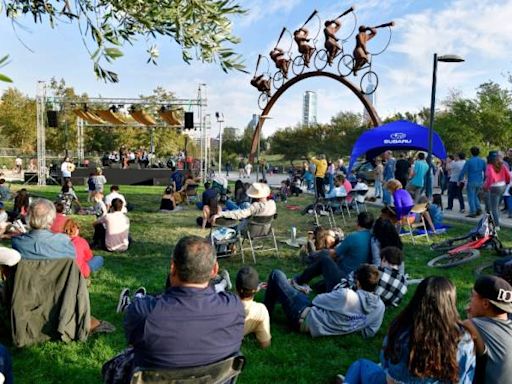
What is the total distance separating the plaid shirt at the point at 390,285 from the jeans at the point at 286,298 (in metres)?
0.75

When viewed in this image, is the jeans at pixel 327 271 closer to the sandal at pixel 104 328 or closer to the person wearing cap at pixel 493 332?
the sandal at pixel 104 328

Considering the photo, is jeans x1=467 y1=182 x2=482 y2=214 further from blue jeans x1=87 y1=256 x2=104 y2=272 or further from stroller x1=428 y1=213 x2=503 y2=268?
blue jeans x1=87 y1=256 x2=104 y2=272

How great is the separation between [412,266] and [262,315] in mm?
3713

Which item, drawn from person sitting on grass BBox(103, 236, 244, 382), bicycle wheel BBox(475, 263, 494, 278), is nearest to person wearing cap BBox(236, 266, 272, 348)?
person sitting on grass BBox(103, 236, 244, 382)

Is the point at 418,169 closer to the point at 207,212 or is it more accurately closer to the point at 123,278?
the point at 207,212

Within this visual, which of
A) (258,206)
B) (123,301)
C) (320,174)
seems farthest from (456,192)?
(123,301)

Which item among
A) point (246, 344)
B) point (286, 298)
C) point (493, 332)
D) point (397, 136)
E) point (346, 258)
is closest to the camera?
point (493, 332)

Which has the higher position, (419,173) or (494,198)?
(419,173)

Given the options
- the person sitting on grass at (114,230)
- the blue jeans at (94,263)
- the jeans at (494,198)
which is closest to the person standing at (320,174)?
the jeans at (494,198)

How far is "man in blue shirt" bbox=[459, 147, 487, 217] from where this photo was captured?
10398 mm

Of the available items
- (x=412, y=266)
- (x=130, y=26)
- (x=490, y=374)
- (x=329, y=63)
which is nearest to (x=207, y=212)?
(x=412, y=266)

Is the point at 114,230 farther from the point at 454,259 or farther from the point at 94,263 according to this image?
the point at 454,259

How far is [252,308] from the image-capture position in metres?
3.75

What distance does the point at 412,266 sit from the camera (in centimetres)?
668
